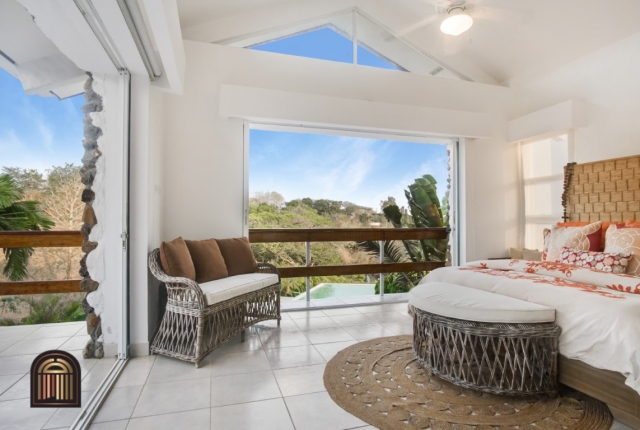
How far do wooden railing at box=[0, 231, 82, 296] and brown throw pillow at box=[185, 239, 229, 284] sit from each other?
3.57ft

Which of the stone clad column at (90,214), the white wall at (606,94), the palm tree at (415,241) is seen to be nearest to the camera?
the stone clad column at (90,214)

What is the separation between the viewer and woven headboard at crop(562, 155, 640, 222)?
3.36 meters

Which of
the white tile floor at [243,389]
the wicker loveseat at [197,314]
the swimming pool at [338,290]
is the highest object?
the wicker loveseat at [197,314]

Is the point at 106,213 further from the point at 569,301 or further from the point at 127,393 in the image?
the point at 569,301

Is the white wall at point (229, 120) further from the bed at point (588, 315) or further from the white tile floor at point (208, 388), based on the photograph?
the bed at point (588, 315)

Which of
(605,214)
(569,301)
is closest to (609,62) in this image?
(605,214)

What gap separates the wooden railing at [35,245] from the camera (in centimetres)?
125

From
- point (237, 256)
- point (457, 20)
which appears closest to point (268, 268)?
point (237, 256)

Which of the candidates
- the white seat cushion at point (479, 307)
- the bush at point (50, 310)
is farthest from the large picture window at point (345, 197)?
the white seat cushion at point (479, 307)

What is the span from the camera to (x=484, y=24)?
402cm

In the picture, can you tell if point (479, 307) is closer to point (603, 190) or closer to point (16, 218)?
point (16, 218)

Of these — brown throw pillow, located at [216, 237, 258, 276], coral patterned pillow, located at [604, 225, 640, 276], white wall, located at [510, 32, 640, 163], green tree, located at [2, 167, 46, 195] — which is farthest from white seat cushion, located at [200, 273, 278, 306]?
white wall, located at [510, 32, 640, 163]

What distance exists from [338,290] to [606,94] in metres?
3.68

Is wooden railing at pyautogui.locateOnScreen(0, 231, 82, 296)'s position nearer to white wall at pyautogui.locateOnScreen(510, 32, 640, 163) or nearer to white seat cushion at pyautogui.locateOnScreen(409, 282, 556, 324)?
white seat cushion at pyautogui.locateOnScreen(409, 282, 556, 324)
